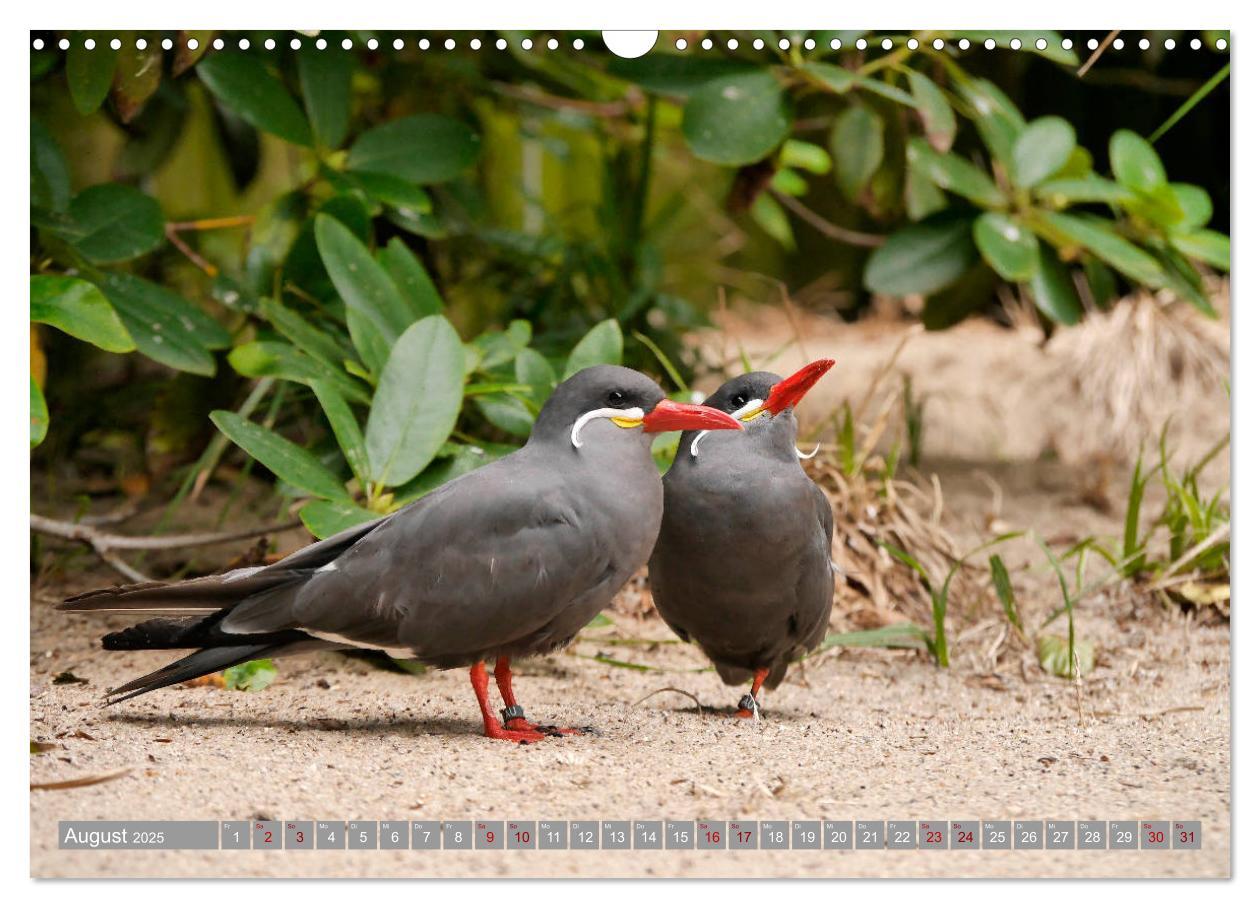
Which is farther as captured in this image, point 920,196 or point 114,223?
point 920,196

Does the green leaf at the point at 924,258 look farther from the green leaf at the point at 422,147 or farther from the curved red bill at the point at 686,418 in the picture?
the curved red bill at the point at 686,418

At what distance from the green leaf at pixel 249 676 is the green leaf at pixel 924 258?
1.78 metres

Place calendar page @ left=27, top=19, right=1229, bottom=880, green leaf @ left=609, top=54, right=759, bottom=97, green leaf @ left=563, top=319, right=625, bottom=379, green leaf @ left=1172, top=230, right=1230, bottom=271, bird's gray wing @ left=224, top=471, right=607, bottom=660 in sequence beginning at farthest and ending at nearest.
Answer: green leaf @ left=1172, top=230, right=1230, bottom=271
green leaf @ left=609, top=54, right=759, bottom=97
green leaf @ left=563, top=319, right=625, bottom=379
bird's gray wing @ left=224, top=471, right=607, bottom=660
calendar page @ left=27, top=19, right=1229, bottom=880

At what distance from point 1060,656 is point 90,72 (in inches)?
97.9

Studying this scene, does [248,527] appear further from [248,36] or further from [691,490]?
[691,490]

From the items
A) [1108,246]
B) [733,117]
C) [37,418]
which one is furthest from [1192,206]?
[37,418]

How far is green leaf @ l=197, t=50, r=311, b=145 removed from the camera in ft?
9.88

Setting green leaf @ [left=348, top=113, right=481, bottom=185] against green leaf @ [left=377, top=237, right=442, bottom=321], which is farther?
green leaf @ [left=348, top=113, right=481, bottom=185]

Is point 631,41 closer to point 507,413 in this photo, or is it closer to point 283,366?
point 507,413

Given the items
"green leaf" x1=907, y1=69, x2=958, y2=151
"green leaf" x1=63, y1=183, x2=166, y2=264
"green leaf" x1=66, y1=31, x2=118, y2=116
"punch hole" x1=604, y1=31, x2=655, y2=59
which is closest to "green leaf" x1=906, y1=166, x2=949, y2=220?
"green leaf" x1=907, y1=69, x2=958, y2=151

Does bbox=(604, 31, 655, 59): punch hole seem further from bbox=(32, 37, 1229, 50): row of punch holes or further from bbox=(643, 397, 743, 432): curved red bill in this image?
bbox=(643, 397, 743, 432): curved red bill

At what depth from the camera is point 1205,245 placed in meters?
3.52

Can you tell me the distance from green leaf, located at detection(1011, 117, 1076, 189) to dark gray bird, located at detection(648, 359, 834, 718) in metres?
1.16

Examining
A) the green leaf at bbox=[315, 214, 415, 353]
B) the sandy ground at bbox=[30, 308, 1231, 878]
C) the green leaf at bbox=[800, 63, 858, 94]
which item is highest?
the green leaf at bbox=[800, 63, 858, 94]
